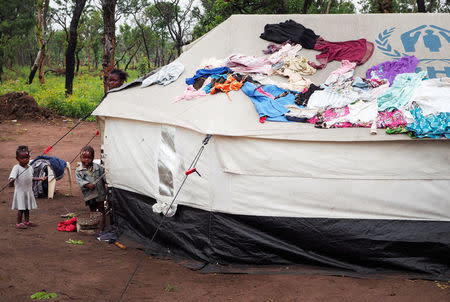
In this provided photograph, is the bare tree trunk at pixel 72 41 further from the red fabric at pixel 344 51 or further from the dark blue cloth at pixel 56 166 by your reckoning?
the red fabric at pixel 344 51

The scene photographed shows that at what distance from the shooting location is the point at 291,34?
22.4ft

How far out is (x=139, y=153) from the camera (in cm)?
614

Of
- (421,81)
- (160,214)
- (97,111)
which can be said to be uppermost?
(421,81)

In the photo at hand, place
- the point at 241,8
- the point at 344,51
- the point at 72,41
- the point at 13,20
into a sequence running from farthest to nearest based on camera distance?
the point at 13,20, the point at 72,41, the point at 241,8, the point at 344,51

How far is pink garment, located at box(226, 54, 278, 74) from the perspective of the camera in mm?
6184

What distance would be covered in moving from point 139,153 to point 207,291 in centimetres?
223

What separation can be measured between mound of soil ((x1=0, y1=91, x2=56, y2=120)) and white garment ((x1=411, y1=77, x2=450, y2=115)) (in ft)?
44.3

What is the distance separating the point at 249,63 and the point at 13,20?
1079 inches

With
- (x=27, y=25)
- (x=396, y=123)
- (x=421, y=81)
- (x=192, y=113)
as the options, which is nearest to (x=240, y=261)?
(x=192, y=113)

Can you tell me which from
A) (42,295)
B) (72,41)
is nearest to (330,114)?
(42,295)

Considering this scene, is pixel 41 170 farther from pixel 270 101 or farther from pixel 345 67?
pixel 345 67

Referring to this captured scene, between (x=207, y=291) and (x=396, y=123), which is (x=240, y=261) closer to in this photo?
(x=207, y=291)

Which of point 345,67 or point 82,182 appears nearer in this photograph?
point 345,67

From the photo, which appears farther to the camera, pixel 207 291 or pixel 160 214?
pixel 160 214
